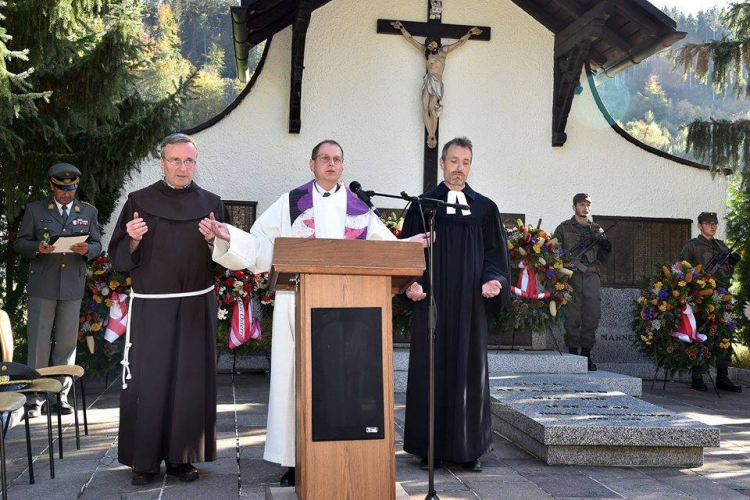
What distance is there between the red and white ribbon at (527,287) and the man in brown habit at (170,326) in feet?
18.3

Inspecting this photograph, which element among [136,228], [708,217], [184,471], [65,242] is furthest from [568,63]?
[184,471]

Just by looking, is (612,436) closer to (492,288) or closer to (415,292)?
(492,288)

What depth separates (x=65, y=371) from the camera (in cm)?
664

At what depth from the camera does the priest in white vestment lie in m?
5.75

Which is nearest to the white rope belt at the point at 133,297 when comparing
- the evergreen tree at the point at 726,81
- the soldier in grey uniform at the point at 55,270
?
the soldier in grey uniform at the point at 55,270

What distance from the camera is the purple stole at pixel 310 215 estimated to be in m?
5.97

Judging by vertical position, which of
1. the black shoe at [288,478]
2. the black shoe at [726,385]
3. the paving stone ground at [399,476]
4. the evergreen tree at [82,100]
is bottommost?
the paving stone ground at [399,476]

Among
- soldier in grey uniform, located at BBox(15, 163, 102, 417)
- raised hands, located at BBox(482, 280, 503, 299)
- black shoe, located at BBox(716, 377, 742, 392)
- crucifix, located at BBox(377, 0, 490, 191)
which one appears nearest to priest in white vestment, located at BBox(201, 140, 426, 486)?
raised hands, located at BBox(482, 280, 503, 299)

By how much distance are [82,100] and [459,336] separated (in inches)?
158

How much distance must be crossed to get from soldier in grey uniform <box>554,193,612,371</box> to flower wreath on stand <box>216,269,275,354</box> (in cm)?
390

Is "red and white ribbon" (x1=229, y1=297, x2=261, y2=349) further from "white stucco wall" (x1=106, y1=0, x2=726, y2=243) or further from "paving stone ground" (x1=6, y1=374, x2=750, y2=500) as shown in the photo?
"paving stone ground" (x1=6, y1=374, x2=750, y2=500)

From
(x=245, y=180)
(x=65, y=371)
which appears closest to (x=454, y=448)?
(x=65, y=371)

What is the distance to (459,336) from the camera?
6.56m

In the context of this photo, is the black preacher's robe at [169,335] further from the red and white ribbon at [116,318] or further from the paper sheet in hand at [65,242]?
the red and white ribbon at [116,318]
